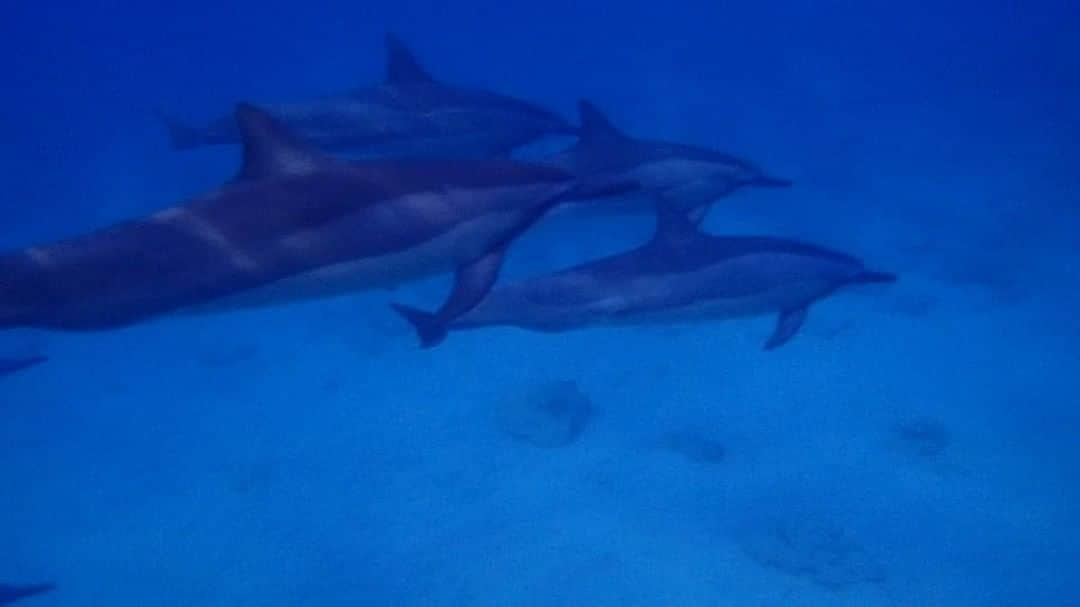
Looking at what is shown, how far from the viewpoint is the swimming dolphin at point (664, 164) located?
800cm

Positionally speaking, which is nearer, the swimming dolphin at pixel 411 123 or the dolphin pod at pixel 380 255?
the dolphin pod at pixel 380 255

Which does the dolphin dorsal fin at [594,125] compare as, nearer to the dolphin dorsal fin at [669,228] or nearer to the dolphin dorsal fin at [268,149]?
the dolphin dorsal fin at [669,228]

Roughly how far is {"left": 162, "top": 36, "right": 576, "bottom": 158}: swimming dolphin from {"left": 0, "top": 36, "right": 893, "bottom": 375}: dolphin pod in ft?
9.24

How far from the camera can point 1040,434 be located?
10.1 meters

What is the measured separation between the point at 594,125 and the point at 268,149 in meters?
4.67

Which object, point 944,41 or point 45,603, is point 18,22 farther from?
point 45,603

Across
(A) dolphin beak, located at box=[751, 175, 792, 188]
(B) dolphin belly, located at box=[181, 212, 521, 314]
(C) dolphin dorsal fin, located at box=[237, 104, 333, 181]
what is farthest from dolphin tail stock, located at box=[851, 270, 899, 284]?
(C) dolphin dorsal fin, located at box=[237, 104, 333, 181]

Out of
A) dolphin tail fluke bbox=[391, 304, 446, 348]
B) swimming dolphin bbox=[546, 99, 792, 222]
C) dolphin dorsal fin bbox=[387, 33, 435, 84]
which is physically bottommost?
dolphin tail fluke bbox=[391, 304, 446, 348]

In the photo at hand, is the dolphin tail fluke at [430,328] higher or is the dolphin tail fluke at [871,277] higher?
the dolphin tail fluke at [871,277]

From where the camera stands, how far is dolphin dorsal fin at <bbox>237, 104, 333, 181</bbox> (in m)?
4.12

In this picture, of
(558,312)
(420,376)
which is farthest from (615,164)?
(420,376)

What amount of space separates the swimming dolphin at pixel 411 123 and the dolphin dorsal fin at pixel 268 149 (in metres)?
4.59

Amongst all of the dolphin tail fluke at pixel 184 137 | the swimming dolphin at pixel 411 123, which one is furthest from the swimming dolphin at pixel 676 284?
the dolphin tail fluke at pixel 184 137

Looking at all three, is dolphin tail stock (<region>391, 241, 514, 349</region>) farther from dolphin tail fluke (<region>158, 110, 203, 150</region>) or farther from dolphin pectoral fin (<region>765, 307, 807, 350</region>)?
dolphin tail fluke (<region>158, 110, 203, 150</region>)
